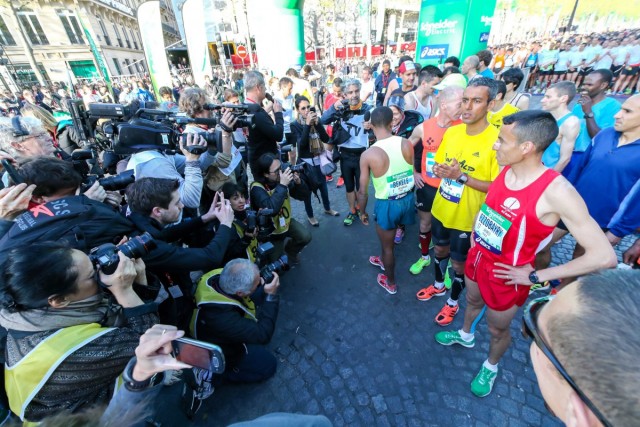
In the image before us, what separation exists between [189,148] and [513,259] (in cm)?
296

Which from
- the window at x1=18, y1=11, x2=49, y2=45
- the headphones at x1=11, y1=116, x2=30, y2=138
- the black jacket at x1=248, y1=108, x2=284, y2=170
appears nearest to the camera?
the headphones at x1=11, y1=116, x2=30, y2=138

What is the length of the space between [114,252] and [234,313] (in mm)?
987

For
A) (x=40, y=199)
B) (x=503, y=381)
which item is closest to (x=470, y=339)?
(x=503, y=381)

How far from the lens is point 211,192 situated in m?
3.66

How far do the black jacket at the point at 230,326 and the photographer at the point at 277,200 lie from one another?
123 cm

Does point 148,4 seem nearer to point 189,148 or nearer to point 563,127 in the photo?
point 189,148

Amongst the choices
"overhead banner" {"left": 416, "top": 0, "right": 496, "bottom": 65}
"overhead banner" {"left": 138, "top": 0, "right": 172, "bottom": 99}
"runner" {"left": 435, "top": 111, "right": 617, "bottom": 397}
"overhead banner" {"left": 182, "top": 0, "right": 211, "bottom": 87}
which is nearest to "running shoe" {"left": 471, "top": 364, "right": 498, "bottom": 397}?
"runner" {"left": 435, "top": 111, "right": 617, "bottom": 397}

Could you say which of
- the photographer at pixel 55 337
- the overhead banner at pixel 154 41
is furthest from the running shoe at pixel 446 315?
the overhead banner at pixel 154 41

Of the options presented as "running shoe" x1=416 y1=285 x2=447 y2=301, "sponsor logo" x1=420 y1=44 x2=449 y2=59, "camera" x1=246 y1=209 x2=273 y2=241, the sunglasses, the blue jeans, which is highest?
"sponsor logo" x1=420 y1=44 x2=449 y2=59

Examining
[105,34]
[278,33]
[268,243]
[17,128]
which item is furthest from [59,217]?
[105,34]

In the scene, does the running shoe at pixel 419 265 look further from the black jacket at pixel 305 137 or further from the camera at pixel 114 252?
the camera at pixel 114 252

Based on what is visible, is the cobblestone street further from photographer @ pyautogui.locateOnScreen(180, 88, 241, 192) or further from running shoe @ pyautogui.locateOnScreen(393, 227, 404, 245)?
photographer @ pyautogui.locateOnScreen(180, 88, 241, 192)

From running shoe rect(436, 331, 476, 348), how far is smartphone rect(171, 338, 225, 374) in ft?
7.93

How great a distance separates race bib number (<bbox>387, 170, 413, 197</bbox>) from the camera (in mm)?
3094
